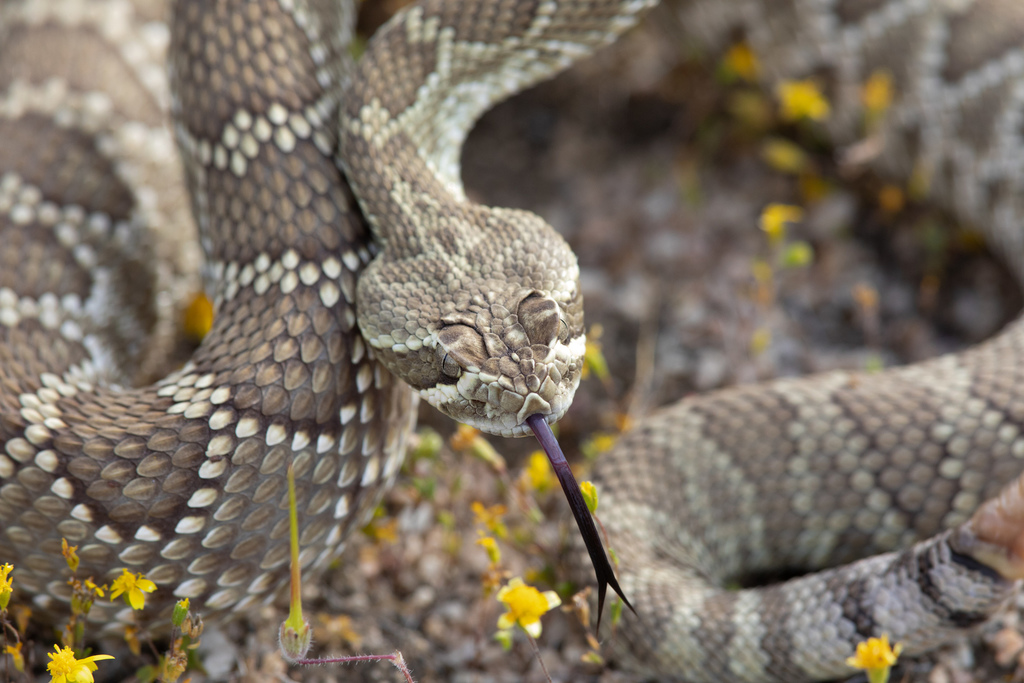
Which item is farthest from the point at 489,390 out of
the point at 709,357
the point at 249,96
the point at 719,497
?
the point at 709,357

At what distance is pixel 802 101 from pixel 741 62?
0.53 metres

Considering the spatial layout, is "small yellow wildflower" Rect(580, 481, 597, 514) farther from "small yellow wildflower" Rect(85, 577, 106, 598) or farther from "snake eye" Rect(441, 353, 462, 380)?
"small yellow wildflower" Rect(85, 577, 106, 598)

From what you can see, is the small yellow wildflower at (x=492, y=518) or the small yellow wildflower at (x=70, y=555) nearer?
the small yellow wildflower at (x=70, y=555)

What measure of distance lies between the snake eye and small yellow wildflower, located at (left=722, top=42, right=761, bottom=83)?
3.20 meters

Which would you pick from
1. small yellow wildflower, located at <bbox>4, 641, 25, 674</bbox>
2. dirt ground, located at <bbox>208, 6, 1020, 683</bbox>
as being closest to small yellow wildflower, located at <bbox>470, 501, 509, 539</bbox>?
dirt ground, located at <bbox>208, 6, 1020, 683</bbox>

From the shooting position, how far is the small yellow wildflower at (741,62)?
5.00 meters

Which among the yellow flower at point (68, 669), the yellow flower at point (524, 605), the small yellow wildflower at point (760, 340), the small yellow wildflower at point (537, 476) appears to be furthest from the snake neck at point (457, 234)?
the small yellow wildflower at point (760, 340)

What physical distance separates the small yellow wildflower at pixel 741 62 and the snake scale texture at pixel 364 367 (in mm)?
1110

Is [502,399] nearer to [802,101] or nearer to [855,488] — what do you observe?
[855,488]

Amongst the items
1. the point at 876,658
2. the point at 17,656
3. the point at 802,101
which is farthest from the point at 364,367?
the point at 802,101

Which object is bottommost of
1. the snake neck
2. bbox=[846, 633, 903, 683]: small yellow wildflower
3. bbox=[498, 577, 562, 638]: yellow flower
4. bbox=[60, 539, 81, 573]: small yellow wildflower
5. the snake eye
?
bbox=[846, 633, 903, 683]: small yellow wildflower

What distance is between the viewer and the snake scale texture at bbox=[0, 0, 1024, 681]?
2.83 m

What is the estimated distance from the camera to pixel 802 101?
183 inches

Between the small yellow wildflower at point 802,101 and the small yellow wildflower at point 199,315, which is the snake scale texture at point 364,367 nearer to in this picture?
the small yellow wildflower at point 199,315
